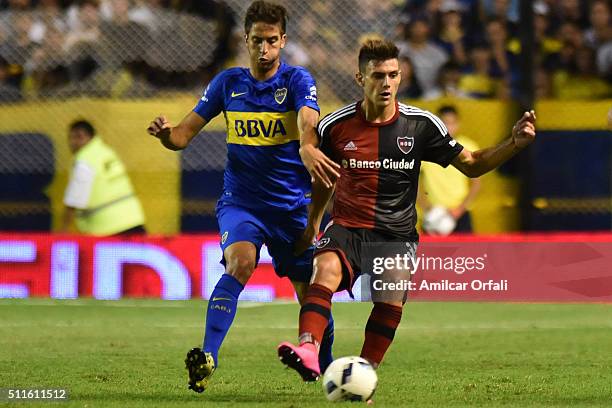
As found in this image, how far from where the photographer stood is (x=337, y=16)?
12773 mm

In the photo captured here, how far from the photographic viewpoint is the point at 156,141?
494 inches

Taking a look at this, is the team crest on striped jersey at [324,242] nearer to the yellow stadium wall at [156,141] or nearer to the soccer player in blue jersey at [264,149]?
the soccer player in blue jersey at [264,149]

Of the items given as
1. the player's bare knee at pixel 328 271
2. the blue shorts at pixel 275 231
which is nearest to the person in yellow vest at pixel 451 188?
the blue shorts at pixel 275 231

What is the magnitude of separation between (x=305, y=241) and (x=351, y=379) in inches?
51.2

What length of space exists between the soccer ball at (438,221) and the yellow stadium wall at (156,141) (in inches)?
10.1

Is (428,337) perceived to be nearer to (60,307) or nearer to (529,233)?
(529,233)

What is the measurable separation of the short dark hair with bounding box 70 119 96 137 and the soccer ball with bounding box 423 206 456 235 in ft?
11.2

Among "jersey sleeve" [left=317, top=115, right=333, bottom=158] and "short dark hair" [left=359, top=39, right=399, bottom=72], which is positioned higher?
"short dark hair" [left=359, top=39, right=399, bottom=72]

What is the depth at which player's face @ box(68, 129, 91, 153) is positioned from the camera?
12492 mm

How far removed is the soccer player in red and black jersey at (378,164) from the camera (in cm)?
614

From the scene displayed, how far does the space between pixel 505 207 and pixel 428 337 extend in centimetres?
268

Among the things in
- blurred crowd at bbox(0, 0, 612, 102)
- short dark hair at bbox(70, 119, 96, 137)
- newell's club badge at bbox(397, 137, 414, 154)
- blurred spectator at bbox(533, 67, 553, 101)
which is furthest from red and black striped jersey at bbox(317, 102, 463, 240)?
short dark hair at bbox(70, 119, 96, 137)

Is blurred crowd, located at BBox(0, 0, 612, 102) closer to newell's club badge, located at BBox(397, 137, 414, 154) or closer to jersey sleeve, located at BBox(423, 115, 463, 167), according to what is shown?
jersey sleeve, located at BBox(423, 115, 463, 167)

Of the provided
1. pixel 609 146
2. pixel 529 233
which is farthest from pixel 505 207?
pixel 609 146
